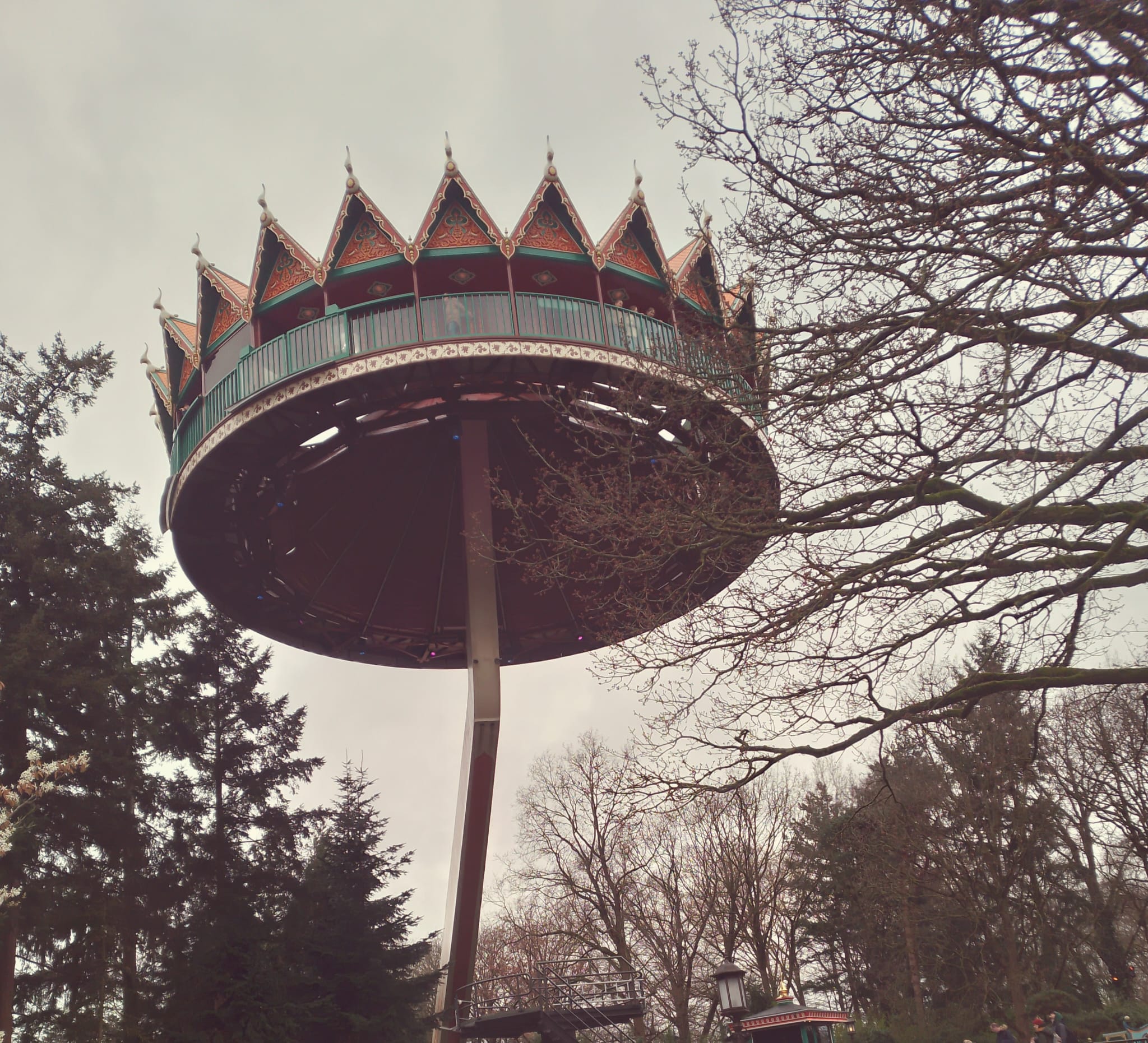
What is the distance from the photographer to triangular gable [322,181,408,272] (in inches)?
677

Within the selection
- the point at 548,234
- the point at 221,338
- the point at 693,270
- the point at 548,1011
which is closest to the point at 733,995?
the point at 548,1011

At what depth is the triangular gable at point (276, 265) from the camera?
17453 mm

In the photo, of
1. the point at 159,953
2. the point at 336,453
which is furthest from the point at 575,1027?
the point at 336,453

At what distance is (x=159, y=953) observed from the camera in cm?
2088

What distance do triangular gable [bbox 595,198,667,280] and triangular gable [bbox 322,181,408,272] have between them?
356cm

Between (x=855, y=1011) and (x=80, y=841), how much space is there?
26833 mm

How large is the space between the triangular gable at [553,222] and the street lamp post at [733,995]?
1129 centimetres

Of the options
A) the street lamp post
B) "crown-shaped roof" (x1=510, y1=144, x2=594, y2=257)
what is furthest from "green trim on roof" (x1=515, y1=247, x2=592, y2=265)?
the street lamp post

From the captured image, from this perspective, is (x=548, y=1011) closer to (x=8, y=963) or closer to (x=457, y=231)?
(x=8, y=963)

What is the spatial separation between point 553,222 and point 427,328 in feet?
10.2

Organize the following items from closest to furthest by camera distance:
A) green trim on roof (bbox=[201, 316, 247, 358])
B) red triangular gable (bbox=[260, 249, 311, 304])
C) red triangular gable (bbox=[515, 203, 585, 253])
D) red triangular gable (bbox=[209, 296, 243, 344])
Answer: red triangular gable (bbox=[260, 249, 311, 304]) < red triangular gable (bbox=[515, 203, 585, 253]) < green trim on roof (bbox=[201, 316, 247, 358]) < red triangular gable (bbox=[209, 296, 243, 344])

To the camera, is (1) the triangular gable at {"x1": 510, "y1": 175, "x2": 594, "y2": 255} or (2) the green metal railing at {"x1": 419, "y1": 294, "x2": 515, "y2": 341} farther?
(1) the triangular gable at {"x1": 510, "y1": 175, "x2": 594, "y2": 255}

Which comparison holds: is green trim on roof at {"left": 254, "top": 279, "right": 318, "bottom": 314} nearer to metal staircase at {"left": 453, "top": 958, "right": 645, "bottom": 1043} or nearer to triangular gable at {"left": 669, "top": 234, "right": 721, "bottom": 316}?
triangular gable at {"left": 669, "top": 234, "right": 721, "bottom": 316}

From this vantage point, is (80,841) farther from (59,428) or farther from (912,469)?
(912,469)
